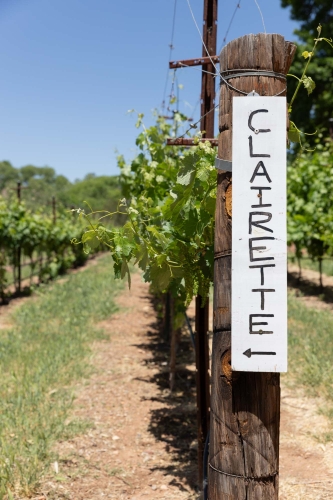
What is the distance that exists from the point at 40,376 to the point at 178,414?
140 cm

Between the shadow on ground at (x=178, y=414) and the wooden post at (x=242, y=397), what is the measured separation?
64.3 inches

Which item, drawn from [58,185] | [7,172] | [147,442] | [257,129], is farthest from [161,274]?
[58,185]

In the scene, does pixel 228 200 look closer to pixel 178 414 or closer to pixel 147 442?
pixel 147 442

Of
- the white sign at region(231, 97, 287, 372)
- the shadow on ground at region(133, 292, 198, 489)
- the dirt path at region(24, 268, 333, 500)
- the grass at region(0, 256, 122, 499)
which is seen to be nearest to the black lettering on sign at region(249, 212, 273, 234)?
the white sign at region(231, 97, 287, 372)

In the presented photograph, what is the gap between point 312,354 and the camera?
5488 millimetres

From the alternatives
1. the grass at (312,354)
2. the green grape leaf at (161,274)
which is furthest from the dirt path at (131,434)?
the green grape leaf at (161,274)

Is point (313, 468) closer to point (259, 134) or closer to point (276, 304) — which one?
point (276, 304)

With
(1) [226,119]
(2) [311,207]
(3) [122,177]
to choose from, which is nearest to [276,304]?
(1) [226,119]

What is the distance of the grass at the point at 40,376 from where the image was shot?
3455 mm

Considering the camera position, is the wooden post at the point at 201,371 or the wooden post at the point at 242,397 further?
the wooden post at the point at 201,371

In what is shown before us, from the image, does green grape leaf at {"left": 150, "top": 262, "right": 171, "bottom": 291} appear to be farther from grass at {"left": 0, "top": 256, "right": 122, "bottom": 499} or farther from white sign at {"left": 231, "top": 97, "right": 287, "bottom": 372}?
grass at {"left": 0, "top": 256, "right": 122, "bottom": 499}

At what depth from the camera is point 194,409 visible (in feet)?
16.1

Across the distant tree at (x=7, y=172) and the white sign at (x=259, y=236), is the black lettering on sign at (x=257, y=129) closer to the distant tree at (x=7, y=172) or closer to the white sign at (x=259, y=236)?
the white sign at (x=259, y=236)

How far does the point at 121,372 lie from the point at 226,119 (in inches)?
174
